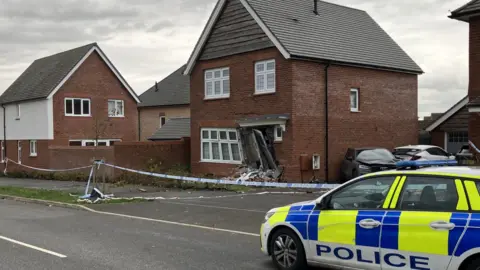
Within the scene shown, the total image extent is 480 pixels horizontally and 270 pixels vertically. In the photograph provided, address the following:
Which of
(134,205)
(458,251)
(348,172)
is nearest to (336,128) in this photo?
(348,172)

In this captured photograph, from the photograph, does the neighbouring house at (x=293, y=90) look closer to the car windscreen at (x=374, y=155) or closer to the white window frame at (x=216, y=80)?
the white window frame at (x=216, y=80)

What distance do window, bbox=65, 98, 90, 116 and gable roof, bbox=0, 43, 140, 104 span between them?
1.39 metres

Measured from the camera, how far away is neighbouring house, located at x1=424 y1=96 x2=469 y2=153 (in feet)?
77.4

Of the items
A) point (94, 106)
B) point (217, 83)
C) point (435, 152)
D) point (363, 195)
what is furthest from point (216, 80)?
point (363, 195)

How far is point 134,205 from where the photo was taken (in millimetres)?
15094

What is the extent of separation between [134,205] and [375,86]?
42.3 ft

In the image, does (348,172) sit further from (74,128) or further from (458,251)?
(74,128)

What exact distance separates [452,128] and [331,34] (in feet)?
22.6

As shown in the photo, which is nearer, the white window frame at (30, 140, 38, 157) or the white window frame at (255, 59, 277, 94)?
the white window frame at (255, 59, 277, 94)

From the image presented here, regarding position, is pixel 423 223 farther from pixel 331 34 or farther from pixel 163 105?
pixel 163 105

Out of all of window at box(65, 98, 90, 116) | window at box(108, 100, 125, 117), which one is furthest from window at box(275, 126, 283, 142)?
window at box(108, 100, 125, 117)

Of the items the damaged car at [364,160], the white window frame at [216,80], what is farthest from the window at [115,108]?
the damaged car at [364,160]

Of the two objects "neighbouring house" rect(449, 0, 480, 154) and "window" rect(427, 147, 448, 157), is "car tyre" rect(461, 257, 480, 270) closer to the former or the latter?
"neighbouring house" rect(449, 0, 480, 154)

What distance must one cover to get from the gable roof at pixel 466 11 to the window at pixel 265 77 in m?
7.10
